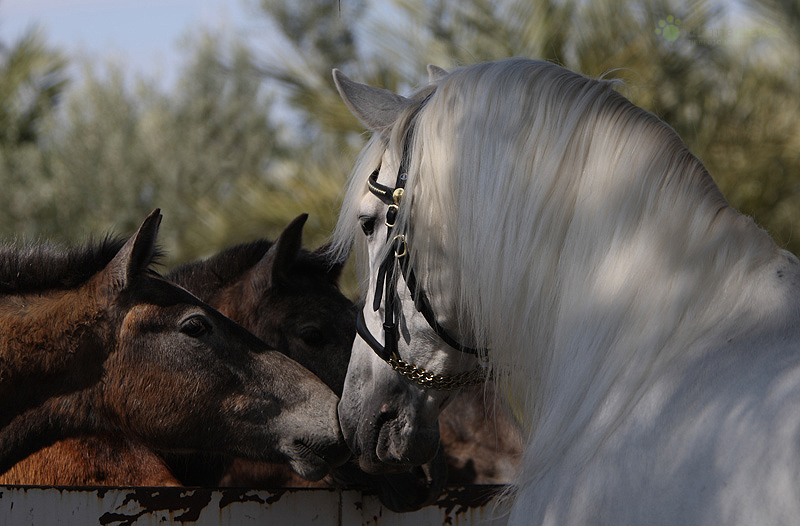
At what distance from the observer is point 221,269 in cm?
425

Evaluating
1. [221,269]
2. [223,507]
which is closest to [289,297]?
[221,269]

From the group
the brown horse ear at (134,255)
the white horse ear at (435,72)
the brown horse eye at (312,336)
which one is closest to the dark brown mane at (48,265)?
the brown horse ear at (134,255)

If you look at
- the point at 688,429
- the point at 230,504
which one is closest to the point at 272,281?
the point at 230,504

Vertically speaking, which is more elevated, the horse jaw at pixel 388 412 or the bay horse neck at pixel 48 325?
the horse jaw at pixel 388 412

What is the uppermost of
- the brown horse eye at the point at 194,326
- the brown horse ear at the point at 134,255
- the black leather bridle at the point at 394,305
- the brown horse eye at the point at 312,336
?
the black leather bridle at the point at 394,305

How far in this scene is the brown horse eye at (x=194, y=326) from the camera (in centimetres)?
320

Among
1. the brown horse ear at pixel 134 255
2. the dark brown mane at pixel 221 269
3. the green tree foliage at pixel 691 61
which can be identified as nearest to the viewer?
the brown horse ear at pixel 134 255

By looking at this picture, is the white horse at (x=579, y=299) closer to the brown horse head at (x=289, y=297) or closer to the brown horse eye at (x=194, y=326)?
the brown horse eye at (x=194, y=326)

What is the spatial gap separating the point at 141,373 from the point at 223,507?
685 mm

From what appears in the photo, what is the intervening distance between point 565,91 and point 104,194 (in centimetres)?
1914

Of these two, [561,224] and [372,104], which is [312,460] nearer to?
[372,104]

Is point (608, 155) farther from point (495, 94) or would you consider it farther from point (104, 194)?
point (104, 194)

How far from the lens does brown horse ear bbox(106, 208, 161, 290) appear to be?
3121mm

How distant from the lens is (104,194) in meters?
19.4
